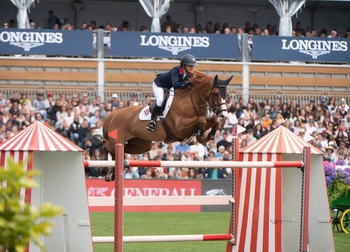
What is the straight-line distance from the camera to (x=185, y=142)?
728 inches

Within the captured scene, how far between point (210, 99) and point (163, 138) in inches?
37.4

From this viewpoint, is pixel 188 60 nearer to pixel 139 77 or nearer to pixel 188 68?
pixel 188 68

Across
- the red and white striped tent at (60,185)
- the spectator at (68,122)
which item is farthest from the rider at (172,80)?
the spectator at (68,122)

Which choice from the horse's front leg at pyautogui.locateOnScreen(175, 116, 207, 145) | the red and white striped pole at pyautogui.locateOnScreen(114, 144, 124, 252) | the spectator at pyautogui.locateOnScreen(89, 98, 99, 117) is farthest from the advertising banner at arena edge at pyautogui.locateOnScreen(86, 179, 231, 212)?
the red and white striped pole at pyautogui.locateOnScreen(114, 144, 124, 252)

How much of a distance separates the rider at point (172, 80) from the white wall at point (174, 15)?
19.7 metres

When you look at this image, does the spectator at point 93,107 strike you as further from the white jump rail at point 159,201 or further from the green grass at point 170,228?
the white jump rail at point 159,201

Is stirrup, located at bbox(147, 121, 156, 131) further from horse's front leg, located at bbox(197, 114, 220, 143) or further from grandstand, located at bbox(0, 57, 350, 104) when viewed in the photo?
grandstand, located at bbox(0, 57, 350, 104)

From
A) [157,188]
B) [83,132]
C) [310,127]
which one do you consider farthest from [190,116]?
[310,127]

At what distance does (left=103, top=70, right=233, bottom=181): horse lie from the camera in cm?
930

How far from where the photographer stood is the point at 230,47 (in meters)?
24.5

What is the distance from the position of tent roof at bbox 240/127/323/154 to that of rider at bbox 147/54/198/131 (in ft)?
7.00

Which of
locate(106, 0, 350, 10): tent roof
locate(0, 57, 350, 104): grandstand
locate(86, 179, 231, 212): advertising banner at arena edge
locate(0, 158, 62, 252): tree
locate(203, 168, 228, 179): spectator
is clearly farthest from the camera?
locate(106, 0, 350, 10): tent roof

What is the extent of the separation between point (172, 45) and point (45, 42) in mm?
4519

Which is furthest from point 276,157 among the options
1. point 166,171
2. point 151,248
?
point 166,171
